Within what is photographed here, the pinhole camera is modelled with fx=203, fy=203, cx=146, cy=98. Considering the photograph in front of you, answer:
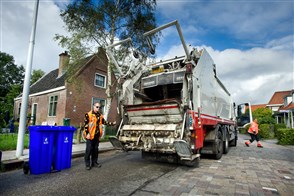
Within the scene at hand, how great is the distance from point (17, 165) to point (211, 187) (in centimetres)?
472

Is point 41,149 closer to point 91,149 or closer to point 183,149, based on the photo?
point 91,149

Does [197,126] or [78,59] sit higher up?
[78,59]

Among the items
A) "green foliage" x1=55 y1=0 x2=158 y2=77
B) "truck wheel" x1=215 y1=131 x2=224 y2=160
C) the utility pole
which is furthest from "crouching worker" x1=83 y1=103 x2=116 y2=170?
"green foliage" x1=55 y1=0 x2=158 y2=77

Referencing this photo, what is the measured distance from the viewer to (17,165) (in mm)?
5172

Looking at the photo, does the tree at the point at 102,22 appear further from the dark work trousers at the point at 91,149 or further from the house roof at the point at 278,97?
the house roof at the point at 278,97

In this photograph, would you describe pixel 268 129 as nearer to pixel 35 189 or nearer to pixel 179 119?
pixel 179 119

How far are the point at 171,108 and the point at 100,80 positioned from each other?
1451 cm

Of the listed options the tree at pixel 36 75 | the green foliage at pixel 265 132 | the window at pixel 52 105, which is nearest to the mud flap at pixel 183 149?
the window at pixel 52 105

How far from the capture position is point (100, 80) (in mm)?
18375

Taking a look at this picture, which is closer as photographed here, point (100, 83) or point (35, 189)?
point (35, 189)

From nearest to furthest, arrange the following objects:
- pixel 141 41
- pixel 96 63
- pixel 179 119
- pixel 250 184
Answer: pixel 250 184, pixel 179 119, pixel 141 41, pixel 96 63

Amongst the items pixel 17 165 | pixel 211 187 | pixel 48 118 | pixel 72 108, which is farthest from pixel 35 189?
pixel 48 118

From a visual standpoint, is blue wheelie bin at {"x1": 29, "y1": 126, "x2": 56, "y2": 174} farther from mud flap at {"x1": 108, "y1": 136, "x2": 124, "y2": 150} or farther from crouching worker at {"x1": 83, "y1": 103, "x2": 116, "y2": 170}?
mud flap at {"x1": 108, "y1": 136, "x2": 124, "y2": 150}

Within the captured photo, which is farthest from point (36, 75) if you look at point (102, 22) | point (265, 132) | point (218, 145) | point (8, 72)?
point (218, 145)
